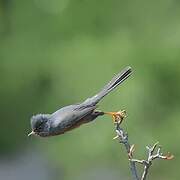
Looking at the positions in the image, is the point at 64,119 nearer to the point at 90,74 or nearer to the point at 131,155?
the point at 131,155

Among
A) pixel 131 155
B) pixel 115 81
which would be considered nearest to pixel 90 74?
pixel 115 81

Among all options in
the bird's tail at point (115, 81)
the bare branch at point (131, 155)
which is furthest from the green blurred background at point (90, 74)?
the bare branch at point (131, 155)

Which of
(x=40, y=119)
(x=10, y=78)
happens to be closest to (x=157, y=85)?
(x=10, y=78)

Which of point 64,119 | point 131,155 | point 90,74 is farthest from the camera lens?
point 90,74

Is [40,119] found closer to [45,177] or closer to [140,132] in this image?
[140,132]

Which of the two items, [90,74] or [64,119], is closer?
[64,119]

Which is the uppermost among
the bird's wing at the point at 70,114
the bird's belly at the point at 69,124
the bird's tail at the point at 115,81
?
the bird's tail at the point at 115,81

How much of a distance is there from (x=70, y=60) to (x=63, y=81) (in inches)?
9.9

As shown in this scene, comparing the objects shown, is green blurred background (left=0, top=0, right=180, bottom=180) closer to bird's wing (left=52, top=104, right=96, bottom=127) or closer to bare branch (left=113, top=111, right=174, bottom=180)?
bird's wing (left=52, top=104, right=96, bottom=127)

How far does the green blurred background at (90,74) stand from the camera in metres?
5.70

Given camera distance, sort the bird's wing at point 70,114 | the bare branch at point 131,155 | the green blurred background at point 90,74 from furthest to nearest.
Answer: the green blurred background at point 90,74, the bird's wing at point 70,114, the bare branch at point 131,155

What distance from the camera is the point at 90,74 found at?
6.14 metres

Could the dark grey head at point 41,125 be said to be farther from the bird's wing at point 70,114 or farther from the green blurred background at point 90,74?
the green blurred background at point 90,74

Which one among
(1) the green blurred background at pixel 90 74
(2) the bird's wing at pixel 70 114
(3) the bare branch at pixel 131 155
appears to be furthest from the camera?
(1) the green blurred background at pixel 90 74
